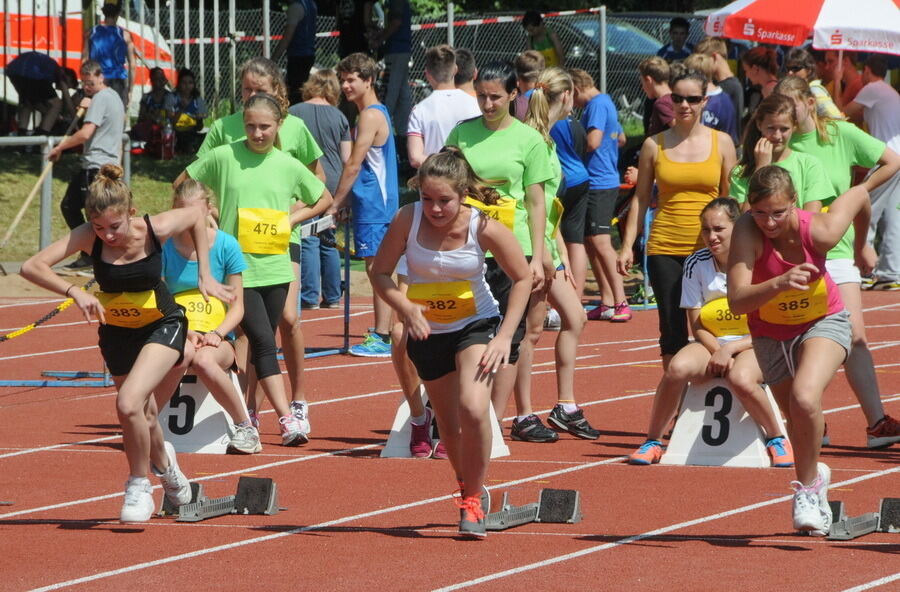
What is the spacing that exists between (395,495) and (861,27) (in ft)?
29.9

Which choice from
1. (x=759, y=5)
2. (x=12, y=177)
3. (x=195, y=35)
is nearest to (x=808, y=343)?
(x=759, y=5)

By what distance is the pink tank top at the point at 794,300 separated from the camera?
688 centimetres

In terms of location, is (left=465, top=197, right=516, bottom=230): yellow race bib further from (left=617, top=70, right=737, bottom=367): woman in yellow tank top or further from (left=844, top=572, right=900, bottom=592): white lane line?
(left=844, top=572, right=900, bottom=592): white lane line

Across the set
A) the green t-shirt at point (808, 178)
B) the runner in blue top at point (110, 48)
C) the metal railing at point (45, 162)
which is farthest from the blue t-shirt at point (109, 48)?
the green t-shirt at point (808, 178)

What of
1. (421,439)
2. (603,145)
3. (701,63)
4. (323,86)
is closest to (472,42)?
(701,63)

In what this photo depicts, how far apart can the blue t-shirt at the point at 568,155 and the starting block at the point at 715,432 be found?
3.48 m

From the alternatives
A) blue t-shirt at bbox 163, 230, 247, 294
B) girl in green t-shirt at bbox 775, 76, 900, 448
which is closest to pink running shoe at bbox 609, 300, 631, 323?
girl in green t-shirt at bbox 775, 76, 900, 448

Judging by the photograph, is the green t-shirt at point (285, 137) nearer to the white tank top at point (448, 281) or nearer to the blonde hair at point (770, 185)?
the white tank top at point (448, 281)

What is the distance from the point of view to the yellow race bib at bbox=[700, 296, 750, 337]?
8836 mm

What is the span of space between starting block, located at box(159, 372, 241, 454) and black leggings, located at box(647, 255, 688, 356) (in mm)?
2442

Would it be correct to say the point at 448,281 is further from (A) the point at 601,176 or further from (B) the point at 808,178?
(A) the point at 601,176

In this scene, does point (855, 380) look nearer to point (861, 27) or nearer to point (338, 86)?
point (338, 86)

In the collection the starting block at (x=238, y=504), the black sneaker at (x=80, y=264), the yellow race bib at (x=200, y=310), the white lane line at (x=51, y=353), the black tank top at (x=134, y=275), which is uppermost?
the black tank top at (x=134, y=275)

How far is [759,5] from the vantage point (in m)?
16.6
